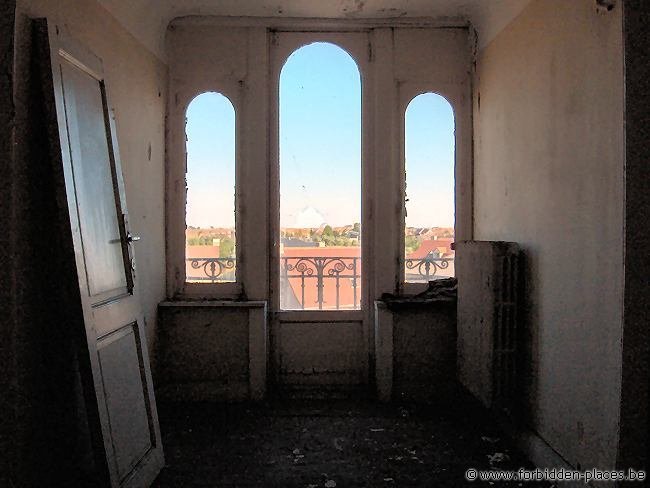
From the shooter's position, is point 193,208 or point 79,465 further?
point 193,208

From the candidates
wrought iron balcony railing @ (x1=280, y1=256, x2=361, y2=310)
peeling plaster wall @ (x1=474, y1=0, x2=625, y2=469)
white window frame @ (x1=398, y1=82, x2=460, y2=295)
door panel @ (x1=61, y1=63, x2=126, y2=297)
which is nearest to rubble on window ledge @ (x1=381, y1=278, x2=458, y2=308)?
white window frame @ (x1=398, y1=82, x2=460, y2=295)

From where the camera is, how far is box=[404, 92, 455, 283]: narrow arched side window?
3842 millimetres

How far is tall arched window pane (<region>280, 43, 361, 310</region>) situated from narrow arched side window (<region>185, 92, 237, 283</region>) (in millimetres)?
402

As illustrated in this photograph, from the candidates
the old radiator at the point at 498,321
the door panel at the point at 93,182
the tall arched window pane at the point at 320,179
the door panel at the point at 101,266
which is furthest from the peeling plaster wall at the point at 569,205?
the door panel at the point at 93,182

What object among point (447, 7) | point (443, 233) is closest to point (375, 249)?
point (443, 233)

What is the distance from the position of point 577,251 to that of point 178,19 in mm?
3234

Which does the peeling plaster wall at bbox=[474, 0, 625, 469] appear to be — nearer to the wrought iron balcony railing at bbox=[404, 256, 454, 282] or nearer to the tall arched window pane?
the wrought iron balcony railing at bbox=[404, 256, 454, 282]

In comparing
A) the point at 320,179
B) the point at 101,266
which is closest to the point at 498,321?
the point at 320,179

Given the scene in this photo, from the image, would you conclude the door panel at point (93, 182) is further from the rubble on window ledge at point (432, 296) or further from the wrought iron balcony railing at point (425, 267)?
the wrought iron balcony railing at point (425, 267)

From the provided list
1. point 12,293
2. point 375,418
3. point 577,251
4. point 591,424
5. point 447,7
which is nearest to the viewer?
point 12,293

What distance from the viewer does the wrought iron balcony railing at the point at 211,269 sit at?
3838 mm

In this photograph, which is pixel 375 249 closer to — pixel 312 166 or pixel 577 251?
pixel 312 166

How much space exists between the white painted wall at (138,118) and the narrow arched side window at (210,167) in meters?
0.21

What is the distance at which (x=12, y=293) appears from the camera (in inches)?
73.2
